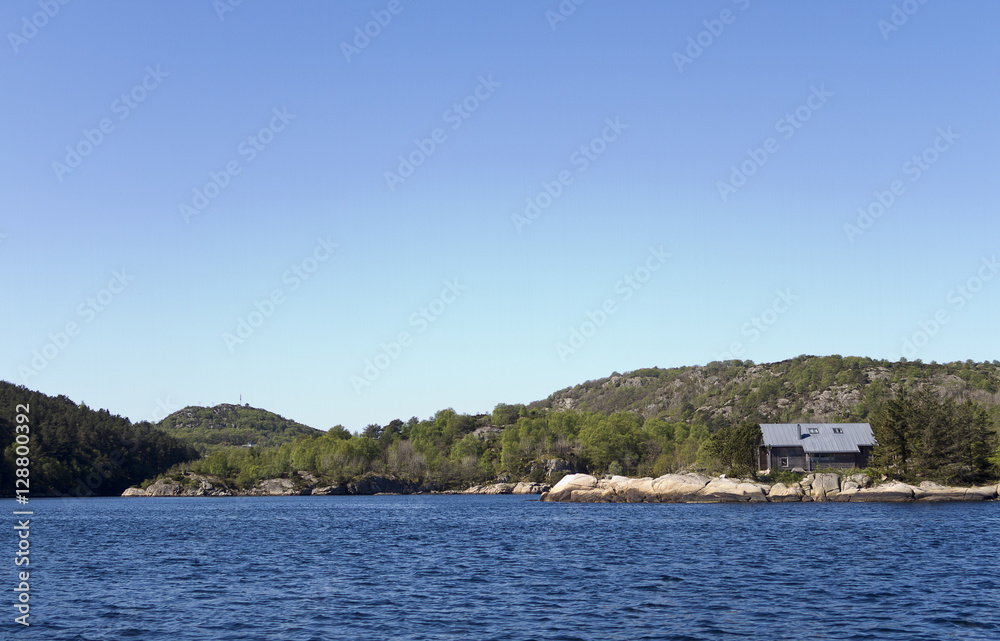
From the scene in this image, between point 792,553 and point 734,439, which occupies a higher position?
point 734,439

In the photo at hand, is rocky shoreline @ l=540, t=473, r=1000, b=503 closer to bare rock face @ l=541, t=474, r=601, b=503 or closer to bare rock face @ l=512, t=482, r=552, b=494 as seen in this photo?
bare rock face @ l=541, t=474, r=601, b=503

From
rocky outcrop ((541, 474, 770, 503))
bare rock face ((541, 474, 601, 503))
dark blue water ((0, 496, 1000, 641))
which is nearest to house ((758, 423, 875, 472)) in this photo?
rocky outcrop ((541, 474, 770, 503))

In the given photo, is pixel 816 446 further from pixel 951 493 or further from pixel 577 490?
pixel 577 490

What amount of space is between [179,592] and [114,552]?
808 inches

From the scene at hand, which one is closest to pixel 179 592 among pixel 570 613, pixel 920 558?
pixel 570 613

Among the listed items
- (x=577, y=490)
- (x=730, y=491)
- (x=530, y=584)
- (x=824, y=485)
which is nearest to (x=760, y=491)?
(x=730, y=491)

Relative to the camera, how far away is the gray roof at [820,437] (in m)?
124

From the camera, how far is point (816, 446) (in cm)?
12438

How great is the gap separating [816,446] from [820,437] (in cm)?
267

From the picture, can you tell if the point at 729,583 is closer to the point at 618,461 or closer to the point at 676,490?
the point at 676,490

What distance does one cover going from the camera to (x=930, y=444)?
94.8m

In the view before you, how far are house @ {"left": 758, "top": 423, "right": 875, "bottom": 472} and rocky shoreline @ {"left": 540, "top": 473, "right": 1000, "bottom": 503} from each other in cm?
Result: 1965

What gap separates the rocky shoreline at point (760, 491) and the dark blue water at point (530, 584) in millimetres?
33377

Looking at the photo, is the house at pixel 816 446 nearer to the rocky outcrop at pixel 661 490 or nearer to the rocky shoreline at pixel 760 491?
the rocky shoreline at pixel 760 491
